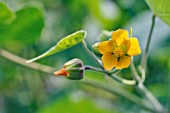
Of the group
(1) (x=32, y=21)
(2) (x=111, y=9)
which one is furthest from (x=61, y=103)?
(2) (x=111, y=9)

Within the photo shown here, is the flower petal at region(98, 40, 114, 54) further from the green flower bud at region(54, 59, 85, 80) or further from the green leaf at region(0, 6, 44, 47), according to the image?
the green leaf at region(0, 6, 44, 47)

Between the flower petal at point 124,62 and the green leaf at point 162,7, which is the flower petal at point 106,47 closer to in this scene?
the flower petal at point 124,62

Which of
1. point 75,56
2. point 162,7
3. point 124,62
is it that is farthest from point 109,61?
point 75,56

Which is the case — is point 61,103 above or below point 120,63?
below

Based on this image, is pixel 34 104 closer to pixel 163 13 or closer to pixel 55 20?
pixel 55 20

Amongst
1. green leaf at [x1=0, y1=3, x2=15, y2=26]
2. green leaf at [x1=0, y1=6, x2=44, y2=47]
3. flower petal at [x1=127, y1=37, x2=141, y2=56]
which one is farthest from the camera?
green leaf at [x1=0, y1=6, x2=44, y2=47]

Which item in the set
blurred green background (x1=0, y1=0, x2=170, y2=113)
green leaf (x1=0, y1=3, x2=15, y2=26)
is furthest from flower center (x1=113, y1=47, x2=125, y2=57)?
blurred green background (x1=0, y1=0, x2=170, y2=113)
